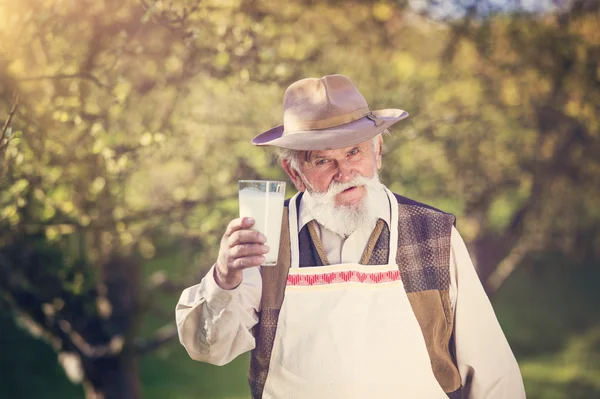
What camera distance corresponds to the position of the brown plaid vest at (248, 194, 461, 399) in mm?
3010

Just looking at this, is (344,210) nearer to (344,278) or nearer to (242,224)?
(344,278)

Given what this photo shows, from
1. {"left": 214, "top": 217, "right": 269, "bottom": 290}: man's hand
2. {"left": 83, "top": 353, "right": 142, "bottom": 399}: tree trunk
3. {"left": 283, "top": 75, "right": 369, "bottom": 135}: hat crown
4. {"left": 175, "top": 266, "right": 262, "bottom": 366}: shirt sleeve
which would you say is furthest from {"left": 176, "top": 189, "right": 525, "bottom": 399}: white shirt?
{"left": 83, "top": 353, "right": 142, "bottom": 399}: tree trunk

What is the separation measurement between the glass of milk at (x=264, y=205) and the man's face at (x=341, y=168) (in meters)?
0.48

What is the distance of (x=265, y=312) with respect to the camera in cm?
302

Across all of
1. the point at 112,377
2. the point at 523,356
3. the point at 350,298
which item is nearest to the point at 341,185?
the point at 350,298

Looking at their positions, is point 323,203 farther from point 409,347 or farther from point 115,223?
point 115,223

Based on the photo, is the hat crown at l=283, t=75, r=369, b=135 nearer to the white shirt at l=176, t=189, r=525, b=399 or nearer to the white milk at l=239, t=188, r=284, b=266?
the white shirt at l=176, t=189, r=525, b=399

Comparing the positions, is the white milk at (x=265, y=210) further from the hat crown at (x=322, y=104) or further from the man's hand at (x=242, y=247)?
the hat crown at (x=322, y=104)

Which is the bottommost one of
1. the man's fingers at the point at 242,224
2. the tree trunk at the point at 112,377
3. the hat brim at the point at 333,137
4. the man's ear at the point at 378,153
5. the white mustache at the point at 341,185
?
the tree trunk at the point at 112,377

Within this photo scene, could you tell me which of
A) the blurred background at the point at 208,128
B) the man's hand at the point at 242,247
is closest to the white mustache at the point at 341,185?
the man's hand at the point at 242,247

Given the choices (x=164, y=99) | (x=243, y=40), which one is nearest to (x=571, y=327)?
(x=164, y=99)

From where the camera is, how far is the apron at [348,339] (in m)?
2.90

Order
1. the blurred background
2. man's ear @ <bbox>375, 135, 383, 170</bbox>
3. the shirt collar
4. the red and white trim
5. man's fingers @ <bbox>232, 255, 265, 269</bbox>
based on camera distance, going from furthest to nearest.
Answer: the blurred background < man's ear @ <bbox>375, 135, 383, 170</bbox> < the shirt collar < the red and white trim < man's fingers @ <bbox>232, 255, 265, 269</bbox>

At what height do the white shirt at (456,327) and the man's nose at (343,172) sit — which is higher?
the man's nose at (343,172)
